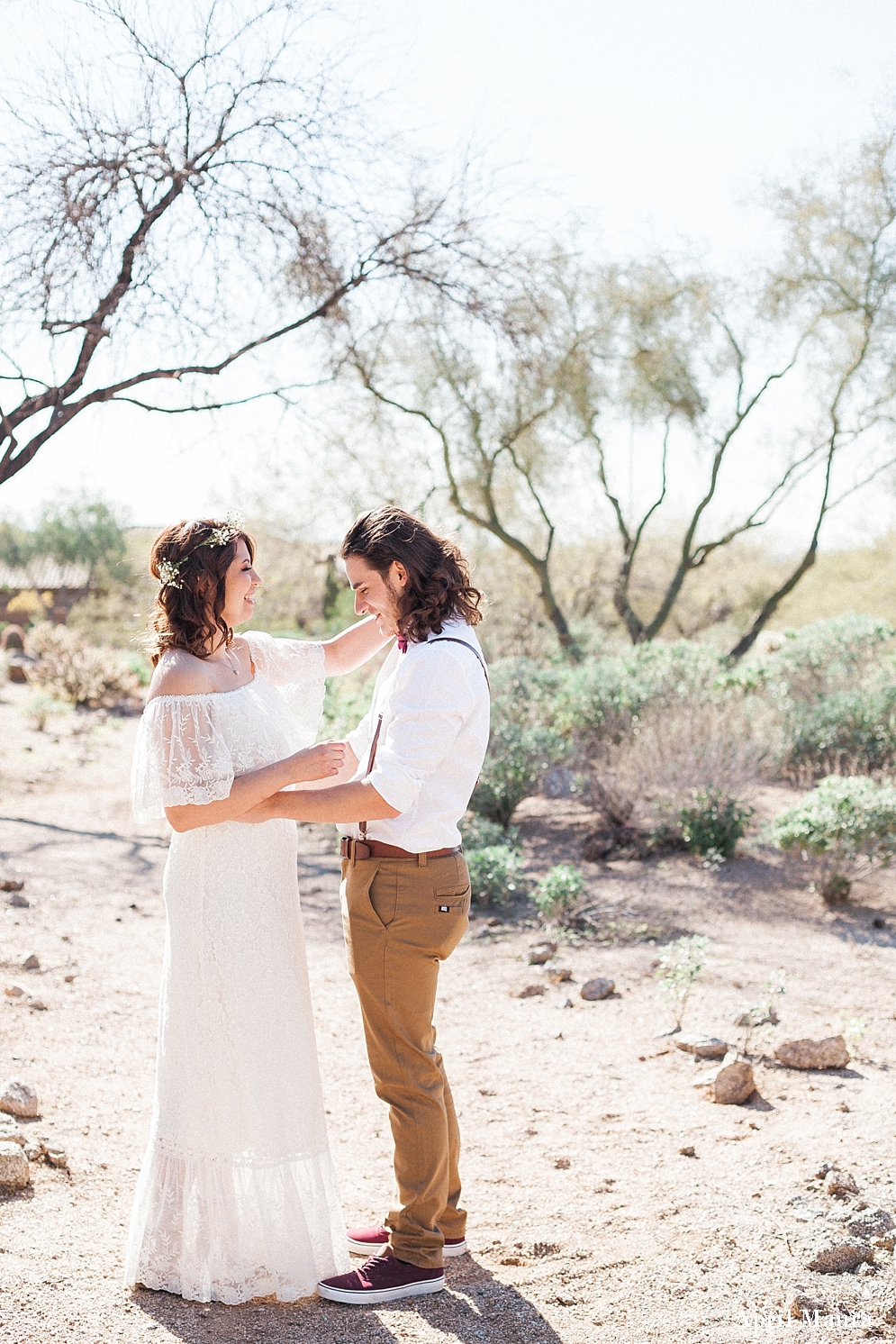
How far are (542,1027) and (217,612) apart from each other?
3011 mm

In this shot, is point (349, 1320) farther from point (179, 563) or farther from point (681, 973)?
point (681, 973)

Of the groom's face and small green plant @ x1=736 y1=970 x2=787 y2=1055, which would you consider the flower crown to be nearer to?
the groom's face

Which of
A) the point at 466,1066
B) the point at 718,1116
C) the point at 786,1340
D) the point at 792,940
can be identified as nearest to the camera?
the point at 786,1340

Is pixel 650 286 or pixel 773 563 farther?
pixel 773 563

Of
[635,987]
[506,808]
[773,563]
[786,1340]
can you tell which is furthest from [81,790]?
[773,563]

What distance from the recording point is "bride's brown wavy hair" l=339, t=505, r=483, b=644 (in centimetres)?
262

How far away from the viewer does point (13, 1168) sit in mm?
3215

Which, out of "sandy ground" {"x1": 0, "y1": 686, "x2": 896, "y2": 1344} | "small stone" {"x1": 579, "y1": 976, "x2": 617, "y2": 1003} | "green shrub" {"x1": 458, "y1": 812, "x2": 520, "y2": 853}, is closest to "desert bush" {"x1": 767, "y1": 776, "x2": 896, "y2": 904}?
"sandy ground" {"x1": 0, "y1": 686, "x2": 896, "y2": 1344}

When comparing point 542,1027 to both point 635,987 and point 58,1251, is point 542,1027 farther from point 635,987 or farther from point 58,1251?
point 58,1251

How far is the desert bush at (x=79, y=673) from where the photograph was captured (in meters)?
16.0

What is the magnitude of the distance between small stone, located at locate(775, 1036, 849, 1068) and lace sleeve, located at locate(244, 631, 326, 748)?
96.6 inches

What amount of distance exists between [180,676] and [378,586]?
1.75 feet

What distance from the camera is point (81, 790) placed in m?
10.4

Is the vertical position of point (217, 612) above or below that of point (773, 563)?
below
